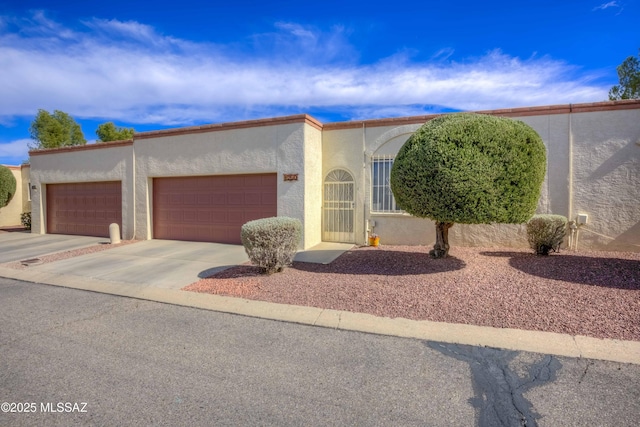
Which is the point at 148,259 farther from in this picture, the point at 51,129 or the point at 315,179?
the point at 51,129

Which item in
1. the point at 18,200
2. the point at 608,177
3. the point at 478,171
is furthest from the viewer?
the point at 18,200

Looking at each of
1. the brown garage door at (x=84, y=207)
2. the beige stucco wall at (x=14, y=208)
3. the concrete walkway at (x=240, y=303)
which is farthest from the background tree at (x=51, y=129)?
the concrete walkway at (x=240, y=303)

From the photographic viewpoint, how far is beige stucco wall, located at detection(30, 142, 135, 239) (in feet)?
39.9

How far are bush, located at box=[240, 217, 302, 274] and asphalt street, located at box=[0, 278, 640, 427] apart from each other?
2169mm

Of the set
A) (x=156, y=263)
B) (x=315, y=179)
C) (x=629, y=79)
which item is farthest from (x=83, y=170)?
(x=629, y=79)

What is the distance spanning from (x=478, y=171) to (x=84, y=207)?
14044mm

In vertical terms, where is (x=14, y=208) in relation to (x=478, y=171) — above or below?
below

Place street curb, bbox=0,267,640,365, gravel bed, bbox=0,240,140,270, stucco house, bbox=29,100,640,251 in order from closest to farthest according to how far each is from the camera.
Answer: street curb, bbox=0,267,640,365 → gravel bed, bbox=0,240,140,270 → stucco house, bbox=29,100,640,251

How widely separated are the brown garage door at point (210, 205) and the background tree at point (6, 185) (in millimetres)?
9679

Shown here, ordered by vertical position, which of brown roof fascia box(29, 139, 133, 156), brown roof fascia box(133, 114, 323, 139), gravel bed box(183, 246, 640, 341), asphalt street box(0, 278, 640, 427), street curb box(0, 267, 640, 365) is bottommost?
asphalt street box(0, 278, 640, 427)

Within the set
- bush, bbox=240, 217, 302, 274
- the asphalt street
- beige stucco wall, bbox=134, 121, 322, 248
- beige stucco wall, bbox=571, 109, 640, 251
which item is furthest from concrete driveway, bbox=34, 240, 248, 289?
beige stucco wall, bbox=571, 109, 640, 251

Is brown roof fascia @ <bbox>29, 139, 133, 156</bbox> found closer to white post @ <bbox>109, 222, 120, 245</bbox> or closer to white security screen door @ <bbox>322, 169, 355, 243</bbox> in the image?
white post @ <bbox>109, 222, 120, 245</bbox>

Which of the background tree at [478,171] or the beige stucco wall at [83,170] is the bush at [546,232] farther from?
the beige stucco wall at [83,170]

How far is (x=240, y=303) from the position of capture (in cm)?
546
